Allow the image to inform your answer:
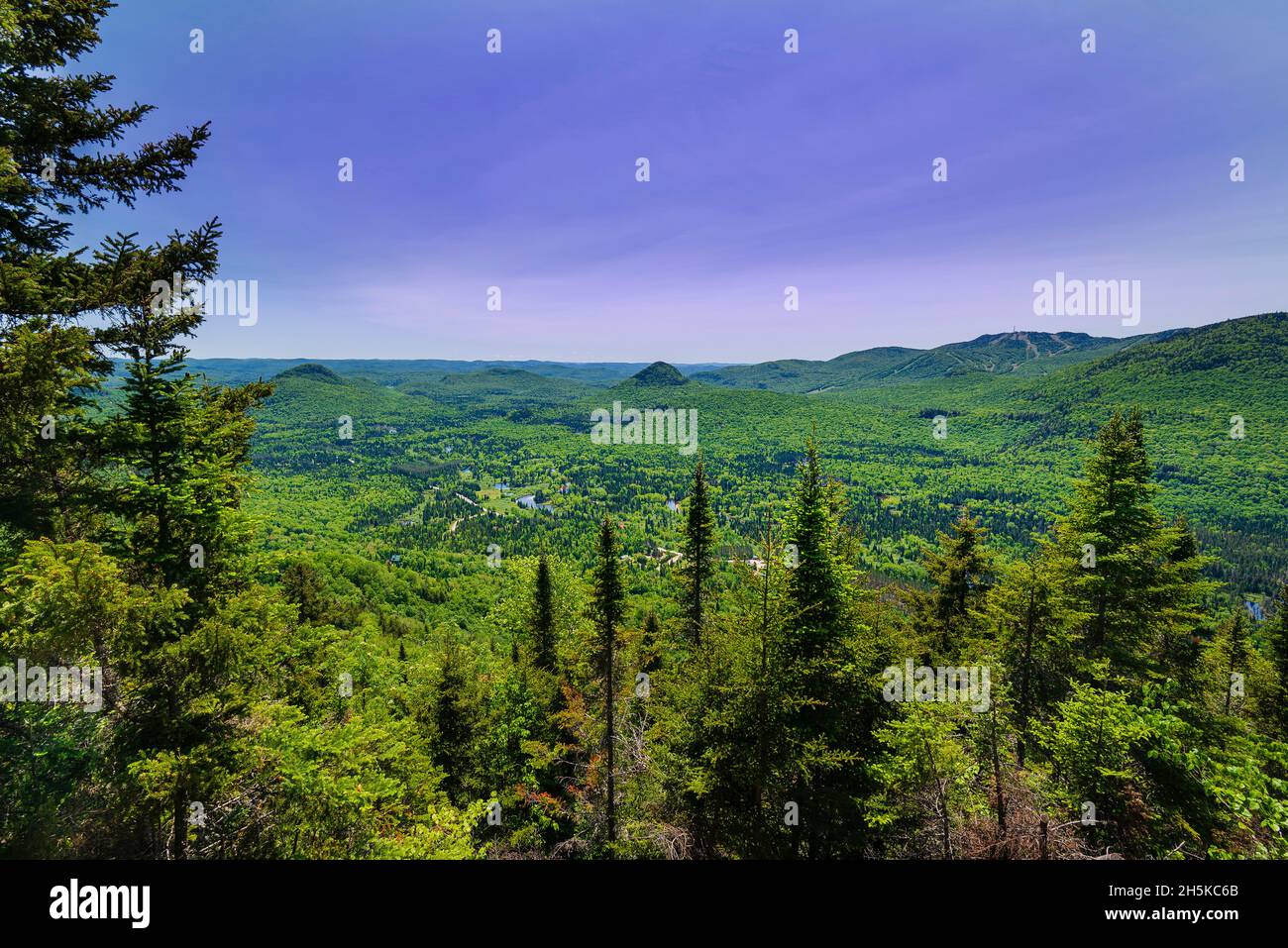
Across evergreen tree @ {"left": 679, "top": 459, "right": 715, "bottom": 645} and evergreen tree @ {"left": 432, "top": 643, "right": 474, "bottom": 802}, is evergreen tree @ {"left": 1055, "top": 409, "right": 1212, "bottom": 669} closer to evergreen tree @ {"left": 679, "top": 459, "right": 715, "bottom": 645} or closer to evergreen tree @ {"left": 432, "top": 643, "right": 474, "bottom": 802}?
evergreen tree @ {"left": 679, "top": 459, "right": 715, "bottom": 645}

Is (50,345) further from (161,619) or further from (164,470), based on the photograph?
(161,619)

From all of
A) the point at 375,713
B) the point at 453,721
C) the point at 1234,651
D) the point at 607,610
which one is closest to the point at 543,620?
the point at 453,721

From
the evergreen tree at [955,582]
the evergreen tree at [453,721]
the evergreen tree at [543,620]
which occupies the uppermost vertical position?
the evergreen tree at [955,582]

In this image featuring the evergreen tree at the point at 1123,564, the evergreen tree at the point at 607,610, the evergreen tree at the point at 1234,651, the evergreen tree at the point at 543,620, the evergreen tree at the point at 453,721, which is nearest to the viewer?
the evergreen tree at the point at 1123,564

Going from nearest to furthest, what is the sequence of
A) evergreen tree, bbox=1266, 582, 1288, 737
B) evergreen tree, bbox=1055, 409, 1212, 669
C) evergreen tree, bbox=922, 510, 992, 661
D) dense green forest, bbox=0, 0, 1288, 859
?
dense green forest, bbox=0, 0, 1288, 859
evergreen tree, bbox=1055, 409, 1212, 669
evergreen tree, bbox=922, 510, 992, 661
evergreen tree, bbox=1266, 582, 1288, 737

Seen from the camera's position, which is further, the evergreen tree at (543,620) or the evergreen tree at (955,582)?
the evergreen tree at (543,620)

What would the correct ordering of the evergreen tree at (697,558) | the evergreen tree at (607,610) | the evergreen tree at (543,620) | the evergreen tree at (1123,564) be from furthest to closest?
the evergreen tree at (543,620) → the evergreen tree at (697,558) → the evergreen tree at (607,610) → the evergreen tree at (1123,564)

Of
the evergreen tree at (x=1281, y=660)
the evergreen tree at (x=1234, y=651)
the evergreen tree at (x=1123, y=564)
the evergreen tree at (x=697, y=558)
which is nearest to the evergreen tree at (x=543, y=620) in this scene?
the evergreen tree at (x=697, y=558)

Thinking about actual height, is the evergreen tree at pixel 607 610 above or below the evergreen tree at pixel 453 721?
above

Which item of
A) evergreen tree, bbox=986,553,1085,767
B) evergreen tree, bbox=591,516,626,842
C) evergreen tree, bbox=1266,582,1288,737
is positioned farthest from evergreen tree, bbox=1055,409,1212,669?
evergreen tree, bbox=591,516,626,842

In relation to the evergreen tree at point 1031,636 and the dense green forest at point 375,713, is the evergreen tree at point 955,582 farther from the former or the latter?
the evergreen tree at point 1031,636
